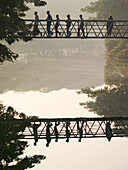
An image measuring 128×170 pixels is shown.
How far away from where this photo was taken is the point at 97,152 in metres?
24.9

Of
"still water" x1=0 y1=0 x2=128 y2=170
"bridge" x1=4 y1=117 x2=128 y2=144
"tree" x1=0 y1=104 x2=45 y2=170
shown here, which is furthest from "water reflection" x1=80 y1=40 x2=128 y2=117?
"tree" x1=0 y1=104 x2=45 y2=170

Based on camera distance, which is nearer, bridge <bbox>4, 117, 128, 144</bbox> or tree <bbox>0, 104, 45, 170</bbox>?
tree <bbox>0, 104, 45, 170</bbox>

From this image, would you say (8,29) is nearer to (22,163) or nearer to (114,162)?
(22,163)


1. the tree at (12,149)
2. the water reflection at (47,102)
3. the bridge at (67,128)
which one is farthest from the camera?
the water reflection at (47,102)

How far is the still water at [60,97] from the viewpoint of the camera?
23938 mm

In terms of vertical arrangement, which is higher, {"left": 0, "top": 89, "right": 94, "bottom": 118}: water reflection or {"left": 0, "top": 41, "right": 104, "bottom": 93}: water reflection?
{"left": 0, "top": 41, "right": 104, "bottom": 93}: water reflection

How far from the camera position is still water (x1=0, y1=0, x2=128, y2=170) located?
23938mm

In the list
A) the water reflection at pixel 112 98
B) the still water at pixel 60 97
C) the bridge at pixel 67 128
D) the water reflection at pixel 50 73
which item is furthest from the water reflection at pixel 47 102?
the bridge at pixel 67 128

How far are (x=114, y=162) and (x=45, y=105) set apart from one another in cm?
1329

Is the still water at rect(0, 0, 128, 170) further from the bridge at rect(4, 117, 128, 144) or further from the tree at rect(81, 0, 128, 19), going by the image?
the tree at rect(81, 0, 128, 19)

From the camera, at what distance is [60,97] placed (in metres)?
40.5

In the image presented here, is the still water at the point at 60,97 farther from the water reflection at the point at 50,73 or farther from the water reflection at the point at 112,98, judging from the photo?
the water reflection at the point at 112,98

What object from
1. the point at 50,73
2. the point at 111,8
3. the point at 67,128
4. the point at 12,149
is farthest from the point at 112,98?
the point at 111,8

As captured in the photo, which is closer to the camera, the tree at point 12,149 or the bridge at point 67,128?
the tree at point 12,149
